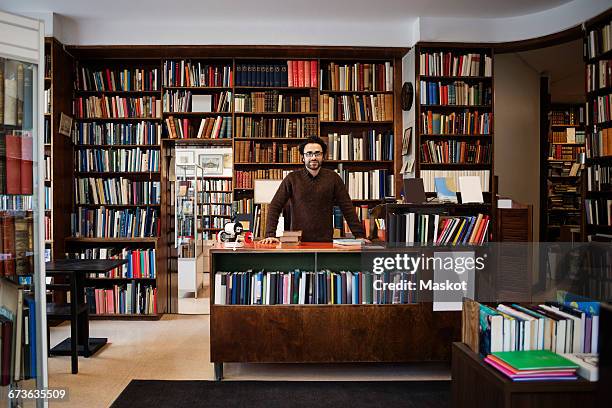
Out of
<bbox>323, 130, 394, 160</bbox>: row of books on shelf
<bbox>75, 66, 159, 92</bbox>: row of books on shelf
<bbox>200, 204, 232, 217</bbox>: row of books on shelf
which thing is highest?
<bbox>75, 66, 159, 92</bbox>: row of books on shelf

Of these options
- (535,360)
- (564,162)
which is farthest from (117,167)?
(564,162)

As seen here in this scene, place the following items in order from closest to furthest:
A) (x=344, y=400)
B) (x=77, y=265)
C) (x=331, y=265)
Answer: (x=344, y=400) → (x=331, y=265) → (x=77, y=265)

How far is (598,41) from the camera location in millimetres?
5254

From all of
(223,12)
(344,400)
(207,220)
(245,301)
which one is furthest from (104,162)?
(344,400)

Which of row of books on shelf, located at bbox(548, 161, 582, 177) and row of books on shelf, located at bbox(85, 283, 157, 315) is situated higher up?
row of books on shelf, located at bbox(548, 161, 582, 177)

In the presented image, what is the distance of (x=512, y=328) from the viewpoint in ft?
7.24

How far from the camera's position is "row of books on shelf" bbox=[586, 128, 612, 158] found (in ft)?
16.7

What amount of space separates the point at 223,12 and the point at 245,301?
3.34 m

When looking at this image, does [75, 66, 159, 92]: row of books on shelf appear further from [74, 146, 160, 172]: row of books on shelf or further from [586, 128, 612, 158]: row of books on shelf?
[586, 128, 612, 158]: row of books on shelf

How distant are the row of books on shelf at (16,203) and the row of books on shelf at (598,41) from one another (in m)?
5.01

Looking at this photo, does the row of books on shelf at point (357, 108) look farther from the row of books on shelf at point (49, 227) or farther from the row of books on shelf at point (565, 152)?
the row of books on shelf at point (565, 152)

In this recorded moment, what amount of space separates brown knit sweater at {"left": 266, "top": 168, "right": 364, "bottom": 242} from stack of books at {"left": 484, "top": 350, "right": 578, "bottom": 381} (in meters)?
2.64

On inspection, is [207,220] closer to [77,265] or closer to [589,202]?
[77,265]

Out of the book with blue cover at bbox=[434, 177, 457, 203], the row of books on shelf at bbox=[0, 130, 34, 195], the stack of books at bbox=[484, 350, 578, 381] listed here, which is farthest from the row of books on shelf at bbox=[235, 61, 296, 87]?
the stack of books at bbox=[484, 350, 578, 381]
